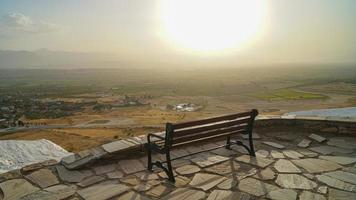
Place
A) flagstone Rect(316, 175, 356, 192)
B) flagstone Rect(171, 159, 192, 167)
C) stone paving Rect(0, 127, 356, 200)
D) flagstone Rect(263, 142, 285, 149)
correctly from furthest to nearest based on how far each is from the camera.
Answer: flagstone Rect(263, 142, 285, 149) < flagstone Rect(171, 159, 192, 167) < flagstone Rect(316, 175, 356, 192) < stone paving Rect(0, 127, 356, 200)

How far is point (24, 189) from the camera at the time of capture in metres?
2.92

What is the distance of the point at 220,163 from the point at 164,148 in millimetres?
862

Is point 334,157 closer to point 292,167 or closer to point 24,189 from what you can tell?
point 292,167

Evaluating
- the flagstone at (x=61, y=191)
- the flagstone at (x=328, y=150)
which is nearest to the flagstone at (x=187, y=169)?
the flagstone at (x=61, y=191)

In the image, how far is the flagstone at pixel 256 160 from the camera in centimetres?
365

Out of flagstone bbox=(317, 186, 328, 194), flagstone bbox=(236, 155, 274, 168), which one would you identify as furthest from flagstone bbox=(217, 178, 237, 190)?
flagstone bbox=(317, 186, 328, 194)

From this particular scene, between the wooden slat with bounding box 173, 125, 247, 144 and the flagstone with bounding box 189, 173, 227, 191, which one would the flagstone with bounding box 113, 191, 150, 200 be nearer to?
the flagstone with bounding box 189, 173, 227, 191

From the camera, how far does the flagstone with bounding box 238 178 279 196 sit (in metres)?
2.87

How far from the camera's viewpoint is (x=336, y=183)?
3084 millimetres

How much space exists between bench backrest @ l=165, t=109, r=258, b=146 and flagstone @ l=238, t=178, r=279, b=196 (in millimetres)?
740

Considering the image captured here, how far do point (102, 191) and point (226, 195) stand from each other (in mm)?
1234

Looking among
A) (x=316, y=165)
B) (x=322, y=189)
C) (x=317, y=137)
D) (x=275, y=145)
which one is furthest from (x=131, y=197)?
(x=317, y=137)

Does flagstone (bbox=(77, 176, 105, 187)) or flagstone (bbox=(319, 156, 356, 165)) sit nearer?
flagstone (bbox=(77, 176, 105, 187))

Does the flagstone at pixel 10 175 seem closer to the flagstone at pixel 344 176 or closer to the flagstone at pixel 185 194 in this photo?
the flagstone at pixel 185 194
